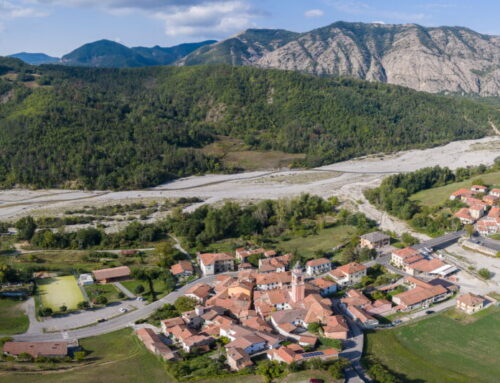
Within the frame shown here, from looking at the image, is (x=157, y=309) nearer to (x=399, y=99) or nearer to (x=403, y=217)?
(x=403, y=217)

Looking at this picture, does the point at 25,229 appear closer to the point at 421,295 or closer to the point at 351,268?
the point at 351,268

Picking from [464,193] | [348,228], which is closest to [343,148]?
[464,193]

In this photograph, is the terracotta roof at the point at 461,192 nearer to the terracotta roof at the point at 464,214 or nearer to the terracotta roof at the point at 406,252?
the terracotta roof at the point at 464,214

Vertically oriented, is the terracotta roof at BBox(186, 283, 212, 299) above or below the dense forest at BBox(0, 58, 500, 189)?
below

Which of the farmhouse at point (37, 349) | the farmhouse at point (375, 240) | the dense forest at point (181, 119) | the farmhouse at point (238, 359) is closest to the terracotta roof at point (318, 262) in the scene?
the farmhouse at point (375, 240)

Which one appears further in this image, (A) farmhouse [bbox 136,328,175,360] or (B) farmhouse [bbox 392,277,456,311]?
(B) farmhouse [bbox 392,277,456,311]

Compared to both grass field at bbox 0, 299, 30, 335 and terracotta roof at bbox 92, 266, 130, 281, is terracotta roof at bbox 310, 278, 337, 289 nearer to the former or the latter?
terracotta roof at bbox 92, 266, 130, 281

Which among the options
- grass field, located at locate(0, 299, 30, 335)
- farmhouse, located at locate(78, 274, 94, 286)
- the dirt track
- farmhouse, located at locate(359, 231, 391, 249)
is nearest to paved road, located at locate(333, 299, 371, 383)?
farmhouse, located at locate(359, 231, 391, 249)

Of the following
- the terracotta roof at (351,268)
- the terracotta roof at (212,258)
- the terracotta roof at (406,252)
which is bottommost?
the terracotta roof at (212,258)
